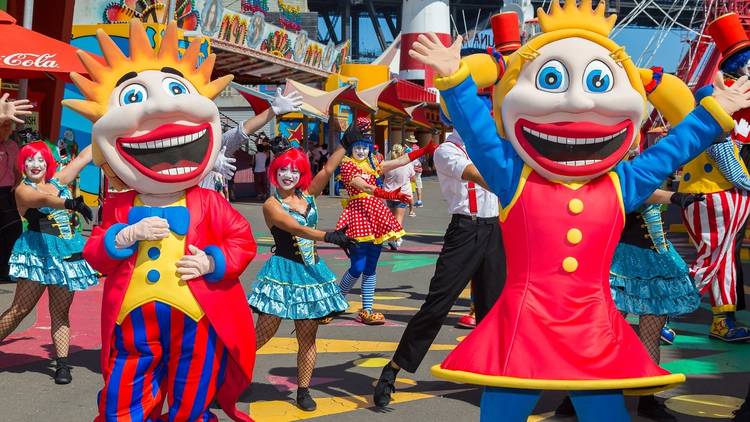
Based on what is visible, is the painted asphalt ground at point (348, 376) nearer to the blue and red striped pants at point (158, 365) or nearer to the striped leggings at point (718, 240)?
the striped leggings at point (718, 240)

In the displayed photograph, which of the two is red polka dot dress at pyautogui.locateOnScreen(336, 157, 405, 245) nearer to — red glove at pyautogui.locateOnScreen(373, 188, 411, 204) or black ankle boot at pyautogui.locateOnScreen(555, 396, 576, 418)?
red glove at pyautogui.locateOnScreen(373, 188, 411, 204)

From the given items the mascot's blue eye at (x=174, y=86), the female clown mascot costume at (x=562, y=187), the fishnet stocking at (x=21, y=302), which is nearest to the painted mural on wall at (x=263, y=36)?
the fishnet stocking at (x=21, y=302)

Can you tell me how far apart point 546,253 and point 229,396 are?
1613 millimetres

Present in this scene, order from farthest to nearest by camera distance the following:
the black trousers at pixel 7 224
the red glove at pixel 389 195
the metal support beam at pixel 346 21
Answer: the metal support beam at pixel 346 21 < the black trousers at pixel 7 224 < the red glove at pixel 389 195

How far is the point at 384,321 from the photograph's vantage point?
7.89 metres

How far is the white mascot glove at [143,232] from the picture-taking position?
3.80m

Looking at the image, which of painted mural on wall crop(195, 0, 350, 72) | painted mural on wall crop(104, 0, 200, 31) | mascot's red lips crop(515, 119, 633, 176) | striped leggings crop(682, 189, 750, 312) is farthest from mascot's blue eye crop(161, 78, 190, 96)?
painted mural on wall crop(195, 0, 350, 72)

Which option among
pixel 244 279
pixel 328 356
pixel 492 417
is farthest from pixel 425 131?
pixel 492 417

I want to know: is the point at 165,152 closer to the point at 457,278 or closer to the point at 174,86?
the point at 174,86

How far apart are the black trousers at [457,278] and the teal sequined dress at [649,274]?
80 cm

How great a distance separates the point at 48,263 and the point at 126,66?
245 centimetres

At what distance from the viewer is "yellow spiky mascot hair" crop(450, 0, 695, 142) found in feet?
12.3

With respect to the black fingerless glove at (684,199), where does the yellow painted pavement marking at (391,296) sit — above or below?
below

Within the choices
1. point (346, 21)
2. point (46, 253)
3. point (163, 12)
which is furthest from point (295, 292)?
point (346, 21)
